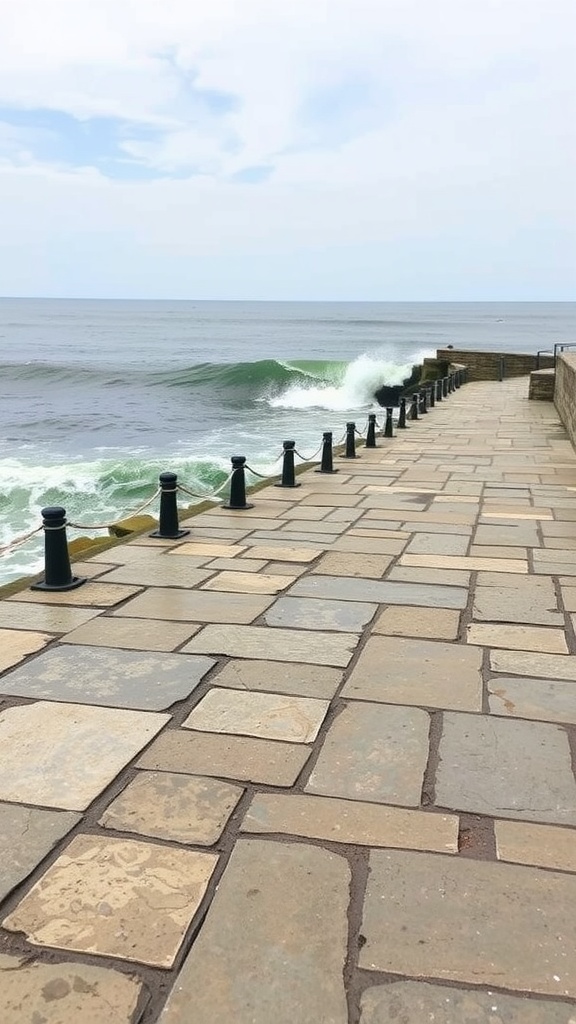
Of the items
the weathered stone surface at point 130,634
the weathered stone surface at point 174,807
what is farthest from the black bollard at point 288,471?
the weathered stone surface at point 174,807

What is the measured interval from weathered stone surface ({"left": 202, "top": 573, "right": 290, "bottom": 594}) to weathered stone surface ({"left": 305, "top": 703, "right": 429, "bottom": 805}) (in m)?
1.89

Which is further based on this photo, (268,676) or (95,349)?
(95,349)

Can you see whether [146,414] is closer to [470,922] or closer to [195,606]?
[195,606]

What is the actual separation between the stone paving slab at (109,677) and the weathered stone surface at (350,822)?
0.90 meters

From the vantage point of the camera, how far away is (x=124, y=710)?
3371mm

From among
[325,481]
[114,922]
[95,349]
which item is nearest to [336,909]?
[114,922]

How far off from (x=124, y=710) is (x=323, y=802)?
106 cm

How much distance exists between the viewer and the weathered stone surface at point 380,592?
4949mm

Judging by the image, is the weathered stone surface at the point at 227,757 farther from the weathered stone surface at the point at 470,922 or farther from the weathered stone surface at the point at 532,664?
the weathered stone surface at the point at 532,664

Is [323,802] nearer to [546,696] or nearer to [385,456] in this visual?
[546,696]

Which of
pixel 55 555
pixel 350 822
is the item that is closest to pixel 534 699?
pixel 350 822

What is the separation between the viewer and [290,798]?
2693 mm

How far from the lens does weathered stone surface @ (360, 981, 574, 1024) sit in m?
1.81

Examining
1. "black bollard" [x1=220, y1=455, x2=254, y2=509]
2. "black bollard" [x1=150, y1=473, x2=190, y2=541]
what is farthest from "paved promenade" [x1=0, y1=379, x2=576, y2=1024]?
"black bollard" [x1=220, y1=455, x2=254, y2=509]
